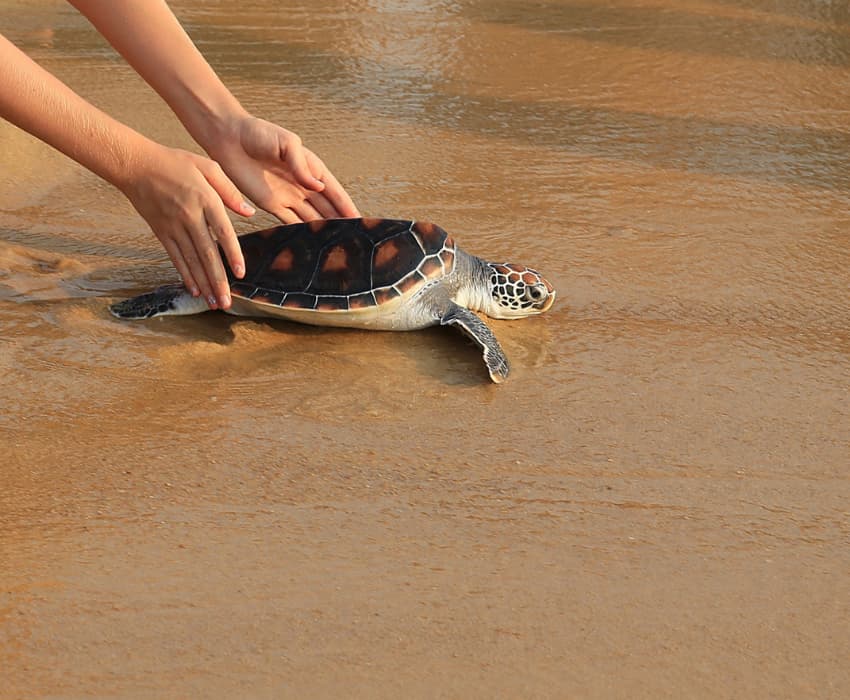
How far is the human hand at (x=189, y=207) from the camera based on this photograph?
8.45 ft

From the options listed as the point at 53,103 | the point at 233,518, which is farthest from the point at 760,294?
the point at 53,103

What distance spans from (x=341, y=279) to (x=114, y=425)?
81cm

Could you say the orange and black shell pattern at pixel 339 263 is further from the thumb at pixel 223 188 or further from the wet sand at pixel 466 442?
the thumb at pixel 223 188

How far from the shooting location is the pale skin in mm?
2549

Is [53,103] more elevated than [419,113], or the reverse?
[53,103]

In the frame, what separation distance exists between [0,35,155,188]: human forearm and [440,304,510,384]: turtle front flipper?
3.33ft

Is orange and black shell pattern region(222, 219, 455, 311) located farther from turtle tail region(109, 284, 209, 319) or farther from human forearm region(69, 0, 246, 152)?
human forearm region(69, 0, 246, 152)

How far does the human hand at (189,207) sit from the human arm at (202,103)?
0.41 m

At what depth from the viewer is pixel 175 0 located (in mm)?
6359

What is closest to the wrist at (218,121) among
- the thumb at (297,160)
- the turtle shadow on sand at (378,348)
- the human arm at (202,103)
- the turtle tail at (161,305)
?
the human arm at (202,103)

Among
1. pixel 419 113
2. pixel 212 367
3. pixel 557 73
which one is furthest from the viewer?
pixel 557 73

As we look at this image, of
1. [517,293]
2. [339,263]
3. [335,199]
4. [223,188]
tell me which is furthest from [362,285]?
[223,188]

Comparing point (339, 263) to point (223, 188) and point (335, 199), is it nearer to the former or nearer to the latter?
point (335, 199)

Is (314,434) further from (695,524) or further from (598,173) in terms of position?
(598,173)
